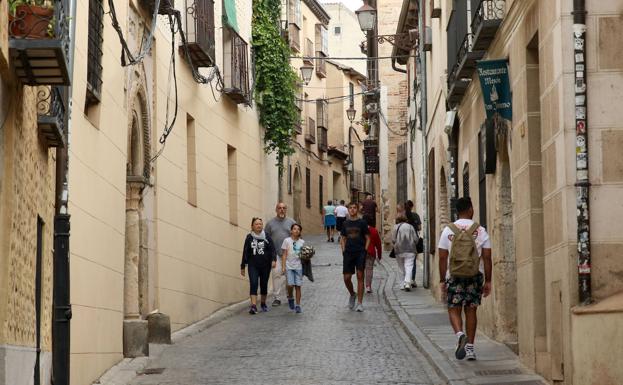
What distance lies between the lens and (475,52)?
16.5 meters

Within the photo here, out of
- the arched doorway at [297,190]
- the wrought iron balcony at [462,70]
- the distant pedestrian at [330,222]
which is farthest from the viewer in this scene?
the arched doorway at [297,190]

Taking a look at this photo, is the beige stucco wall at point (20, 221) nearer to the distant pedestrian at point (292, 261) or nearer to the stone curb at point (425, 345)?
the stone curb at point (425, 345)

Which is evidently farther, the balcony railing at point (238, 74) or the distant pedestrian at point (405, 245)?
the balcony railing at point (238, 74)

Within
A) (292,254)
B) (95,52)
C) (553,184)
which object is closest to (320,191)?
(292,254)

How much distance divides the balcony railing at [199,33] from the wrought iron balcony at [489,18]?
6.76m

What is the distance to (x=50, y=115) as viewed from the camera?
11.3 metres

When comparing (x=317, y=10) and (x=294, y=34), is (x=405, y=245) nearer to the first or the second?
(x=294, y=34)

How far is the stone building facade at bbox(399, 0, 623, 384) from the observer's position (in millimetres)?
10812

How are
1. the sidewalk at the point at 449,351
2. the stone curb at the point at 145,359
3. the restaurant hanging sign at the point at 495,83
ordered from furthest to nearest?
the restaurant hanging sign at the point at 495,83
the stone curb at the point at 145,359
the sidewalk at the point at 449,351

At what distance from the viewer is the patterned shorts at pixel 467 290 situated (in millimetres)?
13492

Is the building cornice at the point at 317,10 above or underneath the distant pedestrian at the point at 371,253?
above

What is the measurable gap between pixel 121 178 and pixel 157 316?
246 centimetres

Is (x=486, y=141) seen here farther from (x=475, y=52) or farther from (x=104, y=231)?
(x=104, y=231)

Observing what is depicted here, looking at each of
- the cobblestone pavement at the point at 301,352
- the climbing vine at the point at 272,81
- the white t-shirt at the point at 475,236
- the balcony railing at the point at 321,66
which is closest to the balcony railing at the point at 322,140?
the balcony railing at the point at 321,66
